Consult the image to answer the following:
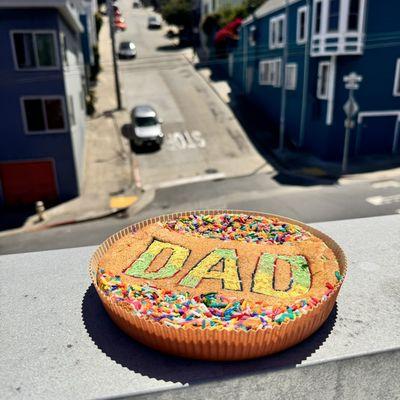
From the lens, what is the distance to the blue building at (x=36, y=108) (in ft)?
73.1

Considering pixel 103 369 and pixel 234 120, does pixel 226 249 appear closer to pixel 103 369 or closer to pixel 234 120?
pixel 103 369

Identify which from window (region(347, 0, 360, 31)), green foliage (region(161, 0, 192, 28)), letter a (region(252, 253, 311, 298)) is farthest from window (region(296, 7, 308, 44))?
green foliage (region(161, 0, 192, 28))

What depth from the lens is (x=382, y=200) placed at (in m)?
20.4

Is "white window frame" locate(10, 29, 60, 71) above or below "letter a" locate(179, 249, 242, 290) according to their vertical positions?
above

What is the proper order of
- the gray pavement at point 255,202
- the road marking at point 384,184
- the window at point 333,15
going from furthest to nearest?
the window at point 333,15 → the road marking at point 384,184 → the gray pavement at point 255,202

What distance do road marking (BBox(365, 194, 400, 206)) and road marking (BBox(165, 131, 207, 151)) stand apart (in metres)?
15.3

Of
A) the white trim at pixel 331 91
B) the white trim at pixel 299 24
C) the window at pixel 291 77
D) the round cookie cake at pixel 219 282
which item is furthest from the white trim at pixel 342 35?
the round cookie cake at pixel 219 282

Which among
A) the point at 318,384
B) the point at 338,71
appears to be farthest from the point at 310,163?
the point at 318,384

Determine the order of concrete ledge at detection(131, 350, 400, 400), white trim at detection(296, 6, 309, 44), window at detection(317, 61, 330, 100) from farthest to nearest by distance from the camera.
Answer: white trim at detection(296, 6, 309, 44) < window at detection(317, 61, 330, 100) < concrete ledge at detection(131, 350, 400, 400)

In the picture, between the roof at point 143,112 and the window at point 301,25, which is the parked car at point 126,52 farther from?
the window at point 301,25

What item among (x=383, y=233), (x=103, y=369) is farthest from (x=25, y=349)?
(x=383, y=233)

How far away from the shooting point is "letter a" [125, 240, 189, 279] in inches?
334

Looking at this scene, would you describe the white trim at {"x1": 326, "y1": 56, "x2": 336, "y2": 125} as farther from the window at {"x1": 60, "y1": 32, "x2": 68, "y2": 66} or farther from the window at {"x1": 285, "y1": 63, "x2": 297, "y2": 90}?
the window at {"x1": 60, "y1": 32, "x2": 68, "y2": 66}

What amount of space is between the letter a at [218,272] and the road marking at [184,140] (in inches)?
915
